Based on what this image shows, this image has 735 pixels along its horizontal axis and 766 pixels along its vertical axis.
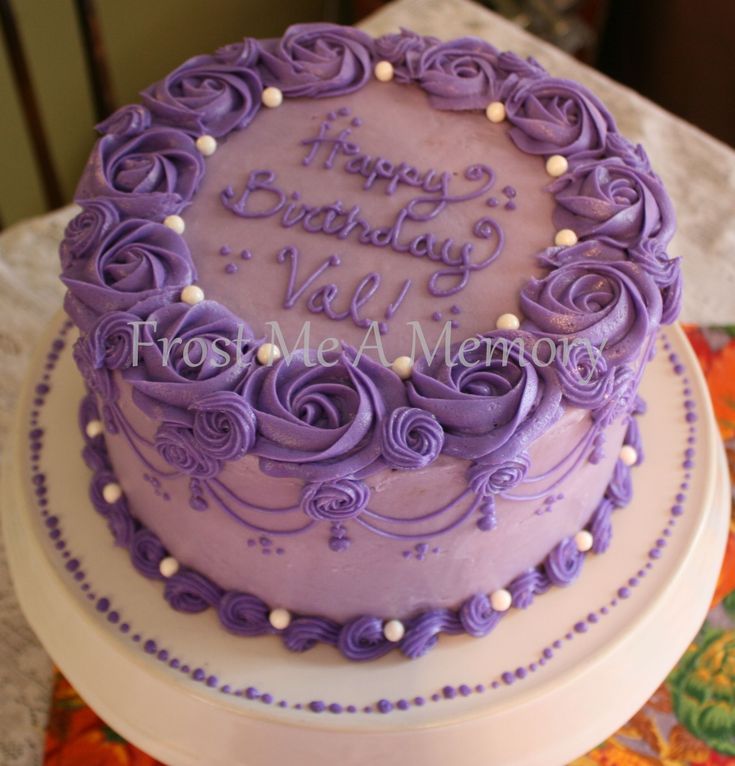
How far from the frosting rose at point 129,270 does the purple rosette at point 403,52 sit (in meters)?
0.75

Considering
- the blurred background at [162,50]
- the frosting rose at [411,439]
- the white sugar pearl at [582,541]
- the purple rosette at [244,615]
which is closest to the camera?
the frosting rose at [411,439]

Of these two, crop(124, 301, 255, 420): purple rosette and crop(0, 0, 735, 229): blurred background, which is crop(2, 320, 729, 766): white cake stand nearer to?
crop(124, 301, 255, 420): purple rosette

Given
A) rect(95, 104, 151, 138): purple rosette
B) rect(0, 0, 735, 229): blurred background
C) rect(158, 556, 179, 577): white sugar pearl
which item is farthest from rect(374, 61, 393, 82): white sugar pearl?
rect(0, 0, 735, 229): blurred background

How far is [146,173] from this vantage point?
79.7 inches

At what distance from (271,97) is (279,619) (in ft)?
3.97

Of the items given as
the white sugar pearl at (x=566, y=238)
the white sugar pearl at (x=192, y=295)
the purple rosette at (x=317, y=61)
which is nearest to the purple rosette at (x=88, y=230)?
the white sugar pearl at (x=192, y=295)

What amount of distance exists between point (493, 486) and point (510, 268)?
19.7 inches

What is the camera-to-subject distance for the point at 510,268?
1.92 metres

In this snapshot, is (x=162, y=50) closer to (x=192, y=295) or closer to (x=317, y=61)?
(x=317, y=61)

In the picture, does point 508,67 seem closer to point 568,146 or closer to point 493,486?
point 568,146

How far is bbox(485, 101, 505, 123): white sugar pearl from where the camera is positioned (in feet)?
7.16

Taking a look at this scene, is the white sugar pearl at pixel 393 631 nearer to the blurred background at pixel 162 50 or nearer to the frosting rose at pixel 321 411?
the frosting rose at pixel 321 411

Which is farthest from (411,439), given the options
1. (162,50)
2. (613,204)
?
(162,50)

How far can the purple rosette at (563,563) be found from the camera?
1.98 metres
